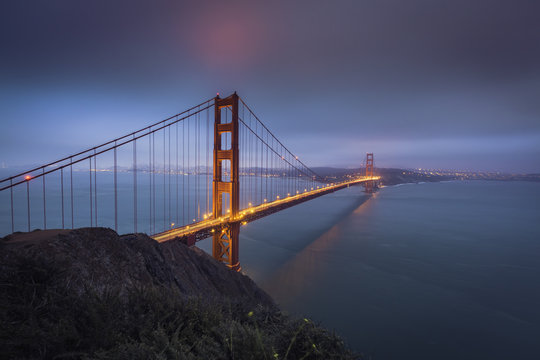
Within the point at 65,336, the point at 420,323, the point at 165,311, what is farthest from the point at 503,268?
the point at 65,336

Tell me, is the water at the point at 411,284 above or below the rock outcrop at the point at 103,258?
below

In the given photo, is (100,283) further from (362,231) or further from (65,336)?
(362,231)

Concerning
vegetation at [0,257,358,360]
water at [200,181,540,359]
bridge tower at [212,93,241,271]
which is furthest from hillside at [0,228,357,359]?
bridge tower at [212,93,241,271]

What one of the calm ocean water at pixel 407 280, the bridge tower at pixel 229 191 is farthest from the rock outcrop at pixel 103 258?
the calm ocean water at pixel 407 280

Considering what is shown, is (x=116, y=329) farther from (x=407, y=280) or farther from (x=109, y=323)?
(x=407, y=280)

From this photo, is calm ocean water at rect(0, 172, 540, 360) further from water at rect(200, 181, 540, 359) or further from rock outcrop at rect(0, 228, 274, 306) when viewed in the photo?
rock outcrop at rect(0, 228, 274, 306)

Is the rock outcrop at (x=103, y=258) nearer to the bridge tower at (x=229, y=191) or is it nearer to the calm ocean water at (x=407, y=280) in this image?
the bridge tower at (x=229, y=191)
